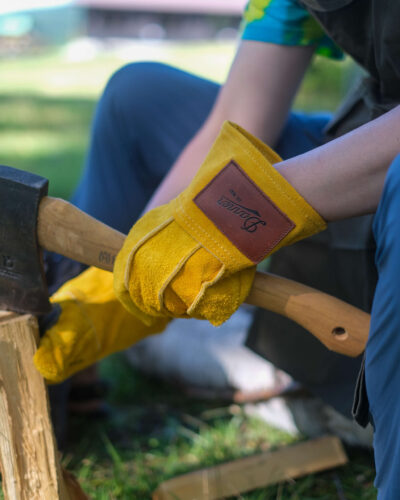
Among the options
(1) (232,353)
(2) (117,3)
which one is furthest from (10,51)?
(1) (232,353)

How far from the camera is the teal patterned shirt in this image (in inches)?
48.6

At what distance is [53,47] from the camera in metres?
18.1

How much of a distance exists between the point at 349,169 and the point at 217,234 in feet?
0.70

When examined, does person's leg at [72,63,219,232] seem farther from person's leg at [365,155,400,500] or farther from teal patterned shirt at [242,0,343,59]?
person's leg at [365,155,400,500]

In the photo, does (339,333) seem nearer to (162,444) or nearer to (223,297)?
(223,297)

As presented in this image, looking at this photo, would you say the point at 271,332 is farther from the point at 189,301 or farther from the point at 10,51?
the point at 10,51

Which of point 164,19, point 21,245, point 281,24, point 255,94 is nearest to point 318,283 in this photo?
point 255,94

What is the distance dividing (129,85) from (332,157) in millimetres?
666

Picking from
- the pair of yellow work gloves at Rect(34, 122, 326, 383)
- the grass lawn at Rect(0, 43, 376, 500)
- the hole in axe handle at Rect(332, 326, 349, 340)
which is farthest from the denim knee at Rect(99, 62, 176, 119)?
the grass lawn at Rect(0, 43, 376, 500)

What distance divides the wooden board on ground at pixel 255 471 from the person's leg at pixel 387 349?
0.57 meters

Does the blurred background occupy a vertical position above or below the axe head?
below

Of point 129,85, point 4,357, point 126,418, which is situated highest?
point 129,85

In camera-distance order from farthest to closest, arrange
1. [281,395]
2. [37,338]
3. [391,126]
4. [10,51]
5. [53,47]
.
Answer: [53,47] < [10,51] < [281,395] < [37,338] < [391,126]

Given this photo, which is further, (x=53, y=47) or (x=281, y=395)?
(x=53, y=47)
